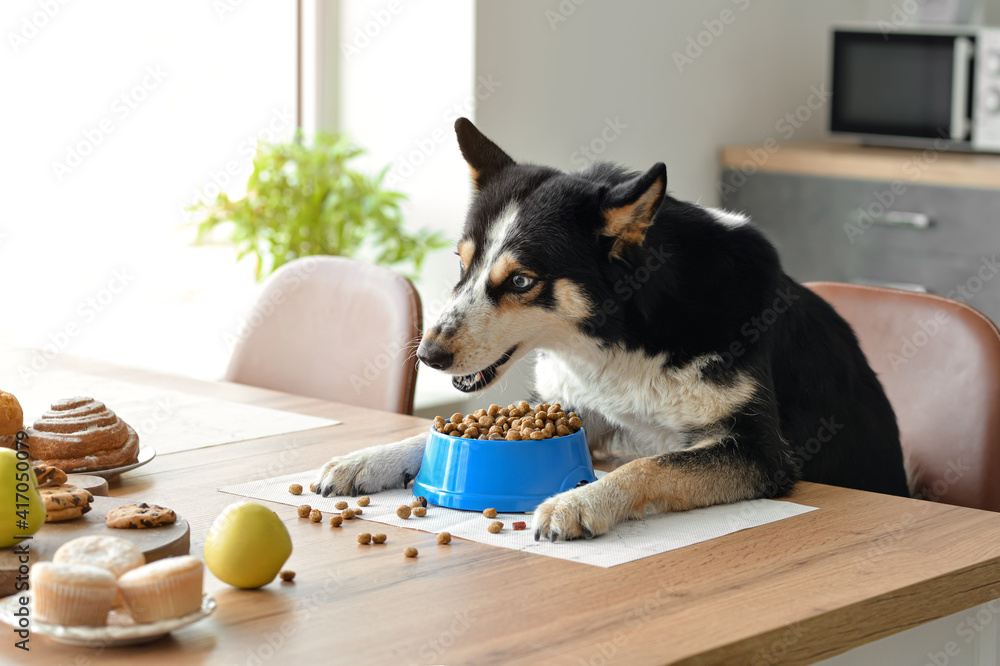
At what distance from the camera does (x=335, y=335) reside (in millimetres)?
2195

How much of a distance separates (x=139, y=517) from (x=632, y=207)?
0.71 metres

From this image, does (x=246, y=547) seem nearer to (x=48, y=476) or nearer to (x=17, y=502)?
(x=17, y=502)

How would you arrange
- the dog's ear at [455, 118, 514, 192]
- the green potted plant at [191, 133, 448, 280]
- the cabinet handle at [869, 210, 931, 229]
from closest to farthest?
the dog's ear at [455, 118, 514, 192], the green potted plant at [191, 133, 448, 280], the cabinet handle at [869, 210, 931, 229]

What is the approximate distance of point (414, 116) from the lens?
341 cm

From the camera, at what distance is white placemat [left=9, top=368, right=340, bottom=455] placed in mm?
1682

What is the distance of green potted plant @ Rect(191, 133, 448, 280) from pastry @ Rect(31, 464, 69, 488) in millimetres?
1952

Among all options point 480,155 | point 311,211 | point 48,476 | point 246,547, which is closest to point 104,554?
point 246,547

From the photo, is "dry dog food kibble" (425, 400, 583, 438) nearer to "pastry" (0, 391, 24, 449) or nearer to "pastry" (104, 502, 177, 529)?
"pastry" (104, 502, 177, 529)

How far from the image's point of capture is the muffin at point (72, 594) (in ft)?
2.93

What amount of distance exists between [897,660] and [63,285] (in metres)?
2.67

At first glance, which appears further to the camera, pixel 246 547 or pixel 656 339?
pixel 656 339

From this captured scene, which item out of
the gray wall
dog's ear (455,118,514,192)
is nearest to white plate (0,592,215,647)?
dog's ear (455,118,514,192)

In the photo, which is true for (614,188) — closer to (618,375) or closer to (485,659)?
(618,375)

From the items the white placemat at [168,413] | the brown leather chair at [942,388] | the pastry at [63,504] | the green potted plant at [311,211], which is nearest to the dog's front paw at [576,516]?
the pastry at [63,504]
